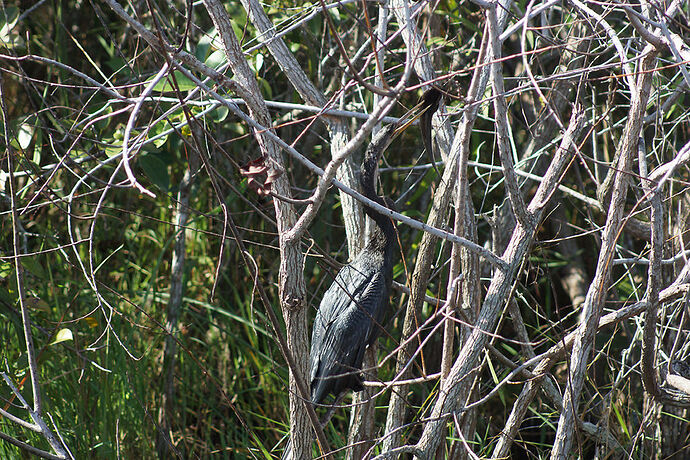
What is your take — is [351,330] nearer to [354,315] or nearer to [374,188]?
[354,315]

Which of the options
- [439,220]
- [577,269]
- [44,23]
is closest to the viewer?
[439,220]

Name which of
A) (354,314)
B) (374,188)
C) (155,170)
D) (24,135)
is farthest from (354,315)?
(24,135)

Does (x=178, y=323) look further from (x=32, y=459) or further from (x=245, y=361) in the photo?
(x=32, y=459)

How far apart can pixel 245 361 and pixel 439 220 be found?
5.49 feet

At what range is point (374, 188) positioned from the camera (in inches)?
102

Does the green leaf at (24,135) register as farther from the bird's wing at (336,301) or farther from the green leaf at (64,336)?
the bird's wing at (336,301)

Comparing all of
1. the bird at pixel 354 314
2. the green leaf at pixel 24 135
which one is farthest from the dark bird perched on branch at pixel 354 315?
the green leaf at pixel 24 135

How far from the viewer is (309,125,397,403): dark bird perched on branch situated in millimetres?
2670

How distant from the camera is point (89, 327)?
3.34 metres

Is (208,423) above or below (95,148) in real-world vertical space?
below

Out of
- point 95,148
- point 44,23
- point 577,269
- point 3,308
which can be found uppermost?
point 44,23

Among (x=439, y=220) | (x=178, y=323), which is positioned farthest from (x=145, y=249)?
(x=439, y=220)

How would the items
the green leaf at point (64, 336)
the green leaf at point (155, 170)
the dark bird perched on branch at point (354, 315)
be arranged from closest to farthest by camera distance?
the green leaf at point (64, 336)
the dark bird perched on branch at point (354, 315)
the green leaf at point (155, 170)

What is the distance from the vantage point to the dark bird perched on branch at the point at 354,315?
267 cm
